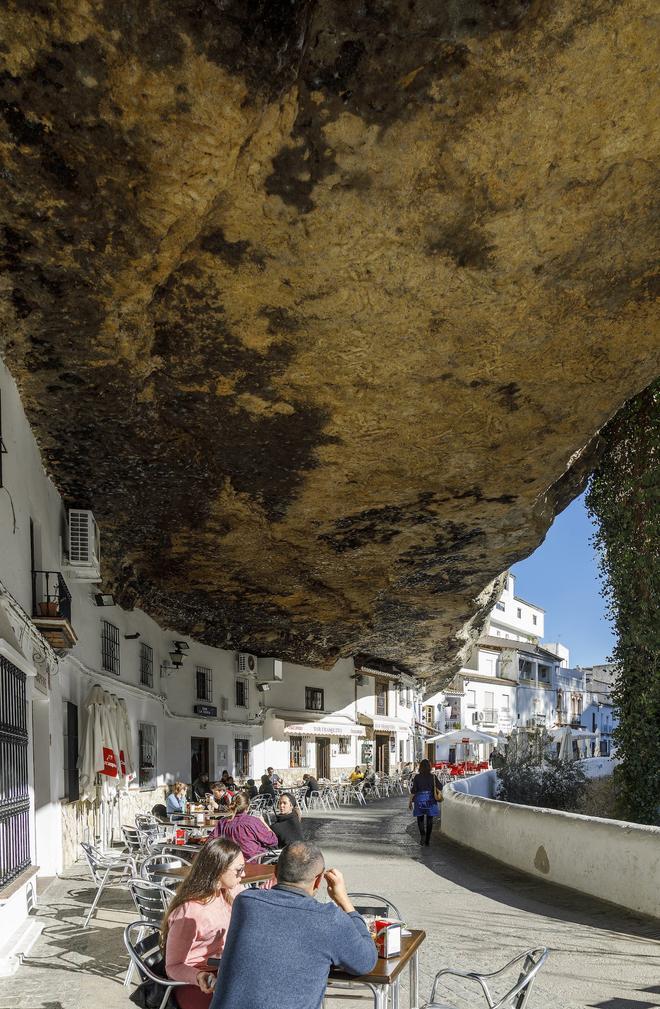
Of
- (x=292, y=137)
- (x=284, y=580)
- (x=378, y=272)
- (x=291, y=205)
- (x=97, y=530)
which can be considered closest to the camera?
(x=292, y=137)

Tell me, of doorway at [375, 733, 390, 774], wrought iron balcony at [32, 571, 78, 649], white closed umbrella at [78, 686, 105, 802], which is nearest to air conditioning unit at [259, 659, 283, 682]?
white closed umbrella at [78, 686, 105, 802]

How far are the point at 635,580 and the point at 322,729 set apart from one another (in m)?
17.1

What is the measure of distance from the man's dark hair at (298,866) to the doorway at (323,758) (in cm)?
2795

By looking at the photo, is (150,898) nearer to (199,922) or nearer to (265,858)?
(199,922)

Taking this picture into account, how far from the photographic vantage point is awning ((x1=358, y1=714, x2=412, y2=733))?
111 feet

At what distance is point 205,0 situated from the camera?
4617 mm

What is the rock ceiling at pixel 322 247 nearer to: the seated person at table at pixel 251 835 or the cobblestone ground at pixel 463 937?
the seated person at table at pixel 251 835

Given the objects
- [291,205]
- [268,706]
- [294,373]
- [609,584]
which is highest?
[291,205]

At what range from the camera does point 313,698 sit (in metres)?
29.4

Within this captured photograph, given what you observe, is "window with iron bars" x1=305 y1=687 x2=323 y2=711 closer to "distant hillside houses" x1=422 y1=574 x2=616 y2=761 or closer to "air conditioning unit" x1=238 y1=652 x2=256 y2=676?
"air conditioning unit" x1=238 y1=652 x2=256 y2=676

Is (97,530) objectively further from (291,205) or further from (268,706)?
(268,706)

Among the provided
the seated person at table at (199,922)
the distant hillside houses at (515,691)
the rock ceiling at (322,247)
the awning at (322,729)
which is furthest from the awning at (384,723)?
the seated person at table at (199,922)

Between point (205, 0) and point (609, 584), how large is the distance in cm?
1167

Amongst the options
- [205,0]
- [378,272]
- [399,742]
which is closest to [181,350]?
[378,272]
